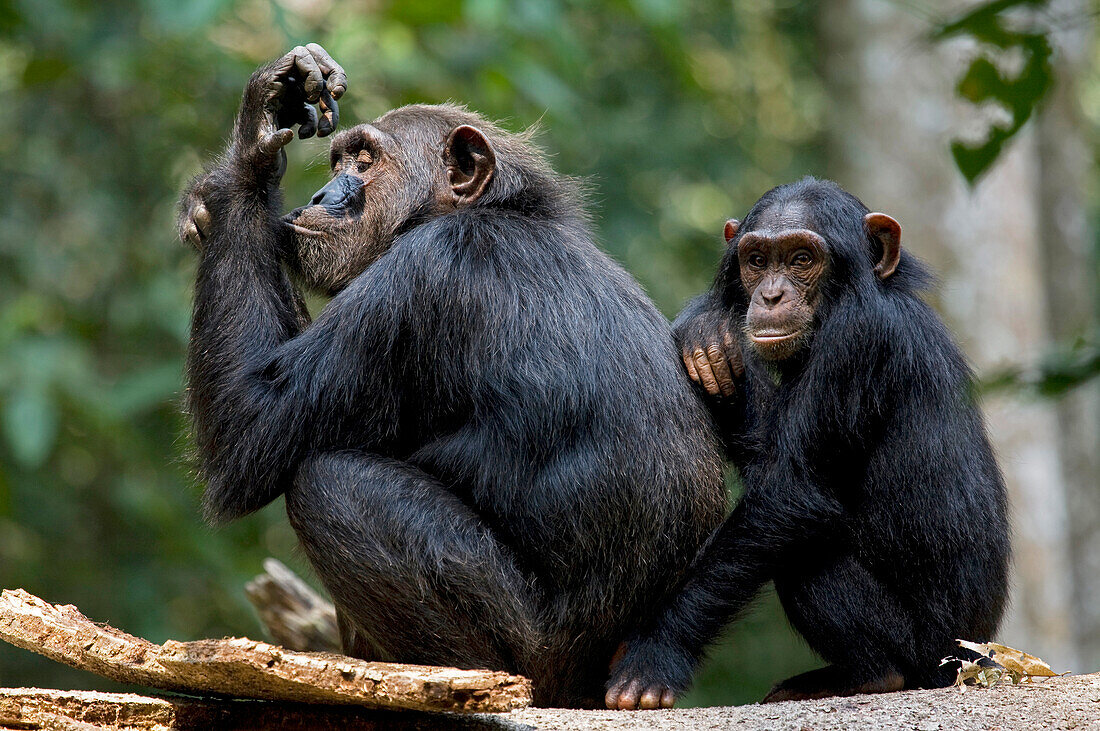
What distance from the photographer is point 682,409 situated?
4.44 metres

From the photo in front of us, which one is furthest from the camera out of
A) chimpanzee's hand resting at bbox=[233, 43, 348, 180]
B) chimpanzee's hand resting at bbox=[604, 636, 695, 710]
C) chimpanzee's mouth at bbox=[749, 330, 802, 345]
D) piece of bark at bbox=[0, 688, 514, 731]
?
chimpanzee's hand resting at bbox=[233, 43, 348, 180]

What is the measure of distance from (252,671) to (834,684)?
7.46 feet

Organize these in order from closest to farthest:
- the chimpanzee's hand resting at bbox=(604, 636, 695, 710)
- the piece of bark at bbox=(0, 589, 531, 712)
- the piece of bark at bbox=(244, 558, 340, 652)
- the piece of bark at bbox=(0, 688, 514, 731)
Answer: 1. the piece of bark at bbox=(0, 589, 531, 712)
2. the piece of bark at bbox=(0, 688, 514, 731)
3. the chimpanzee's hand resting at bbox=(604, 636, 695, 710)
4. the piece of bark at bbox=(244, 558, 340, 652)

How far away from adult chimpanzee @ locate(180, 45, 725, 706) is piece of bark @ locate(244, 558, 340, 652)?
1965 millimetres

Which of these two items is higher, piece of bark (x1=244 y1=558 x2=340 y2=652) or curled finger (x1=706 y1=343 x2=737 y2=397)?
curled finger (x1=706 y1=343 x2=737 y2=397)

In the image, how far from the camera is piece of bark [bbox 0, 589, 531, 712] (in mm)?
2992

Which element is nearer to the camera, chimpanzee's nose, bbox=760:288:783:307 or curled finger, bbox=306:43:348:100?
chimpanzee's nose, bbox=760:288:783:307

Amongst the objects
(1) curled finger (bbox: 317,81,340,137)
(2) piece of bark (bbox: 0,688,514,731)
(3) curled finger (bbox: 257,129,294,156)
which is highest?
(1) curled finger (bbox: 317,81,340,137)

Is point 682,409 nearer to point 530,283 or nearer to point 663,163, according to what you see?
point 530,283

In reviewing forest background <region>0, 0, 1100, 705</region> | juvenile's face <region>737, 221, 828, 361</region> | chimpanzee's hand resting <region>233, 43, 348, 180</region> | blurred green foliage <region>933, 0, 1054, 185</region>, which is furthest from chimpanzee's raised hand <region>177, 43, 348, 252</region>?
blurred green foliage <region>933, 0, 1054, 185</region>

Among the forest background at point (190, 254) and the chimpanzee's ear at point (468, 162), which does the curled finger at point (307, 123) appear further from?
the forest background at point (190, 254)

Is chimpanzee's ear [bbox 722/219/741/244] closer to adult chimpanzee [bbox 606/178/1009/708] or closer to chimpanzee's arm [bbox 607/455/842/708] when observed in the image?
adult chimpanzee [bbox 606/178/1009/708]

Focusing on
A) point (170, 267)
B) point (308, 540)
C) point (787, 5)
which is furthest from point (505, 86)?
point (787, 5)

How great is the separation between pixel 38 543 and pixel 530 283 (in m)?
7.87
